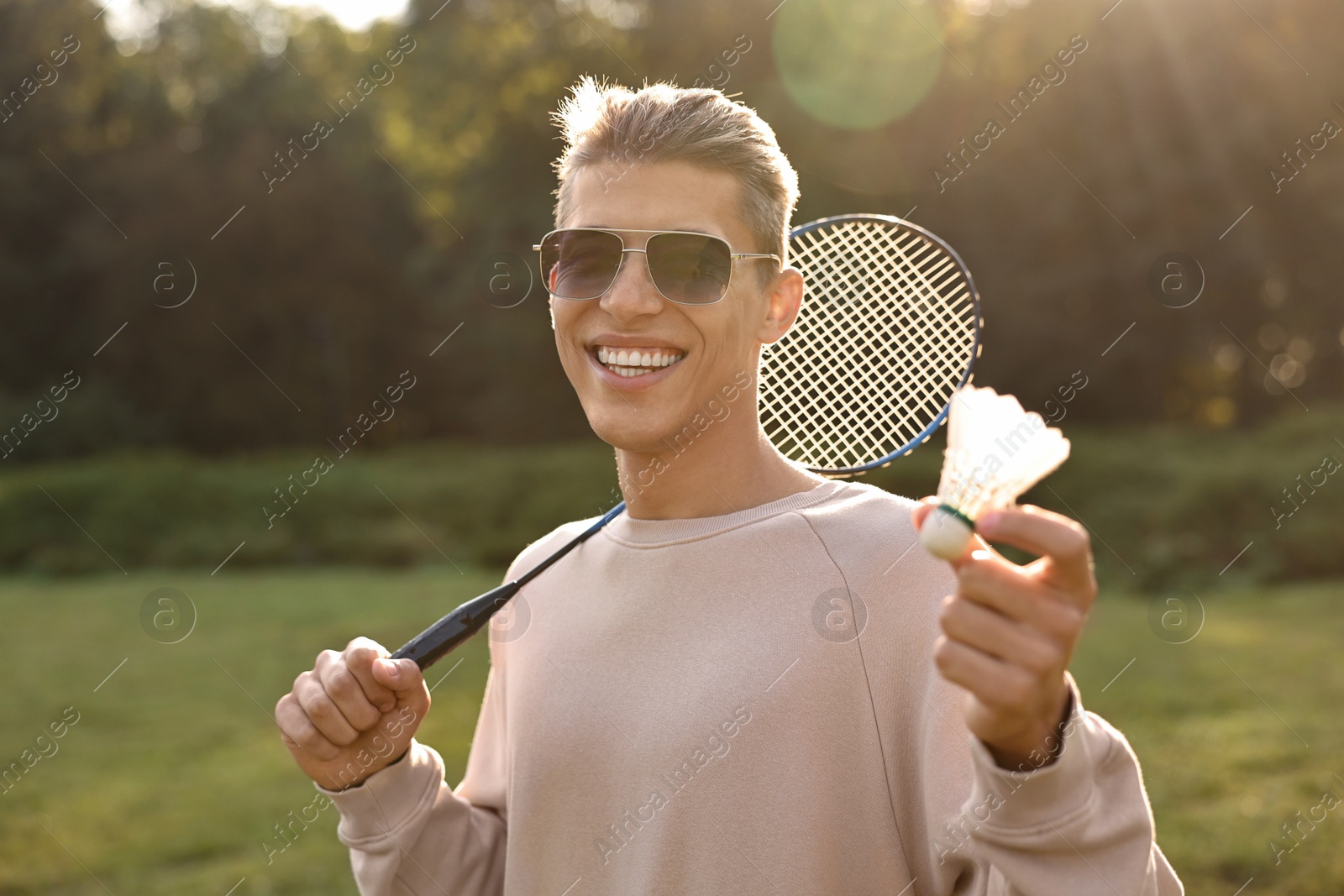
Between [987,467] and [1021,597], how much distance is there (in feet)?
0.76

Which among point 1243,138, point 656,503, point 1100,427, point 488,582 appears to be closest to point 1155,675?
point 488,582

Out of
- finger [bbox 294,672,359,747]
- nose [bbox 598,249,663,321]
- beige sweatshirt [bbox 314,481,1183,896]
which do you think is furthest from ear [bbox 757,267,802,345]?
finger [bbox 294,672,359,747]

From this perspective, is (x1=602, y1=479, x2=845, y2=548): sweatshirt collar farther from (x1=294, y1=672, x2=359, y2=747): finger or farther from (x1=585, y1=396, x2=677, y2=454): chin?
(x1=294, y1=672, x2=359, y2=747): finger

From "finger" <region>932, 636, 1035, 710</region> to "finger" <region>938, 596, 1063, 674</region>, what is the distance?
1cm

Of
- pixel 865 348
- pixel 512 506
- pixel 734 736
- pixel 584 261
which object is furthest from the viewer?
pixel 512 506

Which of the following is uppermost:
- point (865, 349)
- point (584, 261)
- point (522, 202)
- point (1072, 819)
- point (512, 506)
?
point (584, 261)

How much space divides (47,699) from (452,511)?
7106 millimetres

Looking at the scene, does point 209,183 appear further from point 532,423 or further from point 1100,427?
point 1100,427

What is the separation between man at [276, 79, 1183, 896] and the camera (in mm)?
2027

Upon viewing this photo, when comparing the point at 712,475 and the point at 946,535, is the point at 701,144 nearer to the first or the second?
the point at 712,475

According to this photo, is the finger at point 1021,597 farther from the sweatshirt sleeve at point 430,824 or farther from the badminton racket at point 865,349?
the sweatshirt sleeve at point 430,824

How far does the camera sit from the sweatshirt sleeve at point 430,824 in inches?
93.0

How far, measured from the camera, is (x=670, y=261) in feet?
7.61

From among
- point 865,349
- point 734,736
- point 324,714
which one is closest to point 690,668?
point 734,736
